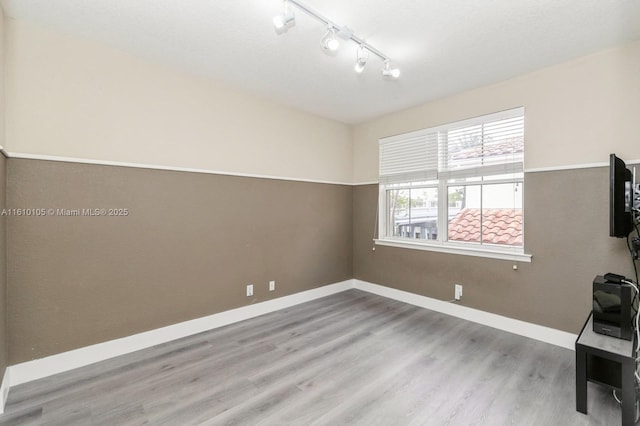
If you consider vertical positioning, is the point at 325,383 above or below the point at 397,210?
below

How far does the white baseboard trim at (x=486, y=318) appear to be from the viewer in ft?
9.22

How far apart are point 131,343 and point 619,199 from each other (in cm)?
430

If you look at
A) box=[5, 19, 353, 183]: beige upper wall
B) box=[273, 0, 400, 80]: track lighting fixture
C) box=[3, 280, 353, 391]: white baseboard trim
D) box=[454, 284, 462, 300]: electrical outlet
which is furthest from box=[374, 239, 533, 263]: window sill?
box=[273, 0, 400, 80]: track lighting fixture

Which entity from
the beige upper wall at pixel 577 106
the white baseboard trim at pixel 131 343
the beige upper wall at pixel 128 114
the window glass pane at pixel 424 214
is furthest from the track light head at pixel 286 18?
the white baseboard trim at pixel 131 343

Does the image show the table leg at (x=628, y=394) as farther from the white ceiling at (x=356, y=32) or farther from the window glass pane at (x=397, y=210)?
the window glass pane at (x=397, y=210)

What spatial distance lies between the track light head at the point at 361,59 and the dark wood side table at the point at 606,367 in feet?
8.59

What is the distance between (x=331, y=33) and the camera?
2.10m

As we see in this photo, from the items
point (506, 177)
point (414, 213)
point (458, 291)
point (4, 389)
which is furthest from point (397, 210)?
point (4, 389)

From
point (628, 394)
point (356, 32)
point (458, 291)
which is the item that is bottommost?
point (628, 394)

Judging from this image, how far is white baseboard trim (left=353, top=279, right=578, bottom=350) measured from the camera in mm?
2811

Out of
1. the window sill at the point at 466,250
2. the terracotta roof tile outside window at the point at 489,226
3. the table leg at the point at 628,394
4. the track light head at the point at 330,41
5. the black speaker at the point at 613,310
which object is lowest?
the table leg at the point at 628,394

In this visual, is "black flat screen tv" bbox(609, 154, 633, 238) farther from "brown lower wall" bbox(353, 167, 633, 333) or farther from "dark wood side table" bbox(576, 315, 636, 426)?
"dark wood side table" bbox(576, 315, 636, 426)

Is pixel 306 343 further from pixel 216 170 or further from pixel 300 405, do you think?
pixel 216 170

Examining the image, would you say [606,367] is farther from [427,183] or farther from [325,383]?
[427,183]
